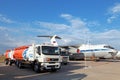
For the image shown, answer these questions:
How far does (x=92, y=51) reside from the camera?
136 ft

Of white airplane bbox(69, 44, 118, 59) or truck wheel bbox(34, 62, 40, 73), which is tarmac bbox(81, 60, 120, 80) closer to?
truck wheel bbox(34, 62, 40, 73)

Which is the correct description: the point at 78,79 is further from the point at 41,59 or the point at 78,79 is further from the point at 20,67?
the point at 20,67

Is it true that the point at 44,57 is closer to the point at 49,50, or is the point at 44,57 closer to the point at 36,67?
the point at 49,50

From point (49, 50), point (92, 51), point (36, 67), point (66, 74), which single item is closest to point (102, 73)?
→ point (66, 74)

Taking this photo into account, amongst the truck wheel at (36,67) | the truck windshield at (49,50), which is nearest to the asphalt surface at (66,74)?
the truck wheel at (36,67)

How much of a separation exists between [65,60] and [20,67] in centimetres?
823

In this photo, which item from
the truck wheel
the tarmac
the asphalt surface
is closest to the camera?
the asphalt surface

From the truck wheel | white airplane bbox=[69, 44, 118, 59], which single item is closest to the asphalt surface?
the truck wheel

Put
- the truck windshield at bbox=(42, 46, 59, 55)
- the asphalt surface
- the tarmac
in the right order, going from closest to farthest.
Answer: the asphalt surface
the tarmac
the truck windshield at bbox=(42, 46, 59, 55)

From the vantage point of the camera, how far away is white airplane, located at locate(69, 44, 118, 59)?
39.6 metres

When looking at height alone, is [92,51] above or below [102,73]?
above

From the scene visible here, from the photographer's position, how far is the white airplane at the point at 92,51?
39.6 metres

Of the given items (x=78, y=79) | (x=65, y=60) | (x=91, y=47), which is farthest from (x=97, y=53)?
(x=78, y=79)

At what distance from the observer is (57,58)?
19.6 meters
